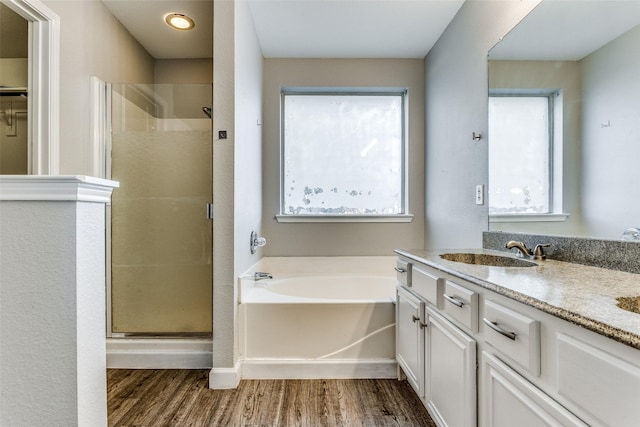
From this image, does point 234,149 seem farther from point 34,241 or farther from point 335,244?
point 335,244

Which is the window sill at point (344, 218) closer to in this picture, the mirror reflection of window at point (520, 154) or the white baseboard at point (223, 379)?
the mirror reflection of window at point (520, 154)

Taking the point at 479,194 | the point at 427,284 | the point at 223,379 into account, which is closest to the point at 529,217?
the point at 479,194

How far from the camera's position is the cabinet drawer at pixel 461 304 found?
1.04 metres

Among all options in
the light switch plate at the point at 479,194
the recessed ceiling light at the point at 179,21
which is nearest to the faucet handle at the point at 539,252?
the light switch plate at the point at 479,194

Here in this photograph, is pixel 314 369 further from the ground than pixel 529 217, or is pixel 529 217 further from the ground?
pixel 529 217

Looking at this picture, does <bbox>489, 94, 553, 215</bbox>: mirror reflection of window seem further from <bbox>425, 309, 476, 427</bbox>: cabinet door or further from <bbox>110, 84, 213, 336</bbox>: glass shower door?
<bbox>110, 84, 213, 336</bbox>: glass shower door

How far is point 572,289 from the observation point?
848 mm

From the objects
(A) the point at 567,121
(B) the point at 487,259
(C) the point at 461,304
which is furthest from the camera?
(B) the point at 487,259

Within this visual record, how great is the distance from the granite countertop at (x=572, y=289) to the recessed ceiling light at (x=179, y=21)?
2473 mm

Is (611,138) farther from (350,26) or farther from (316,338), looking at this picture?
(350,26)

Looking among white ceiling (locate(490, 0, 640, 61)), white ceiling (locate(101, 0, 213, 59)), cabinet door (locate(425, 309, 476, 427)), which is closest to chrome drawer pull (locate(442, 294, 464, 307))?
cabinet door (locate(425, 309, 476, 427))

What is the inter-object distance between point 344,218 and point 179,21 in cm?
206

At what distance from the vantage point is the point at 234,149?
6.20ft

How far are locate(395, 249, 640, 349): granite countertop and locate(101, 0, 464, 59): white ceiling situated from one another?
193 cm
